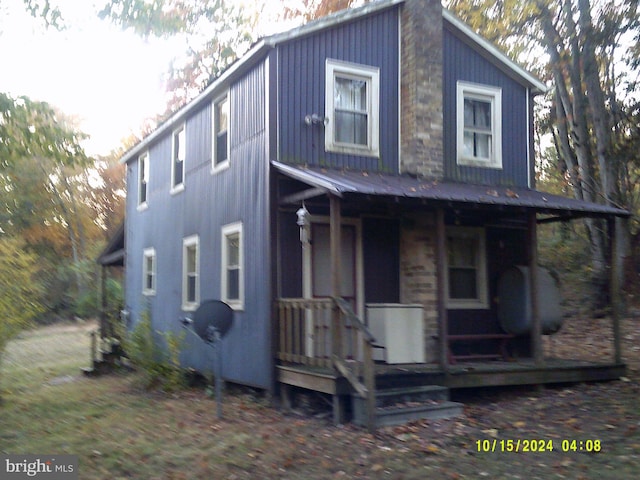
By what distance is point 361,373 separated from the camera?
1050cm

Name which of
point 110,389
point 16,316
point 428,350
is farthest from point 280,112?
point 110,389

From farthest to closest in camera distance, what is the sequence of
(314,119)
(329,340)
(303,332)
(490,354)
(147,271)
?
1. (147,271)
2. (490,354)
3. (314,119)
4. (303,332)
5. (329,340)

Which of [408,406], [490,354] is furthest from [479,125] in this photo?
[408,406]

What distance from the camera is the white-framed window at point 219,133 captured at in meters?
14.3

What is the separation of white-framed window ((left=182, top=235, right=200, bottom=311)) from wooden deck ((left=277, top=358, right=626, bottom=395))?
4740 millimetres

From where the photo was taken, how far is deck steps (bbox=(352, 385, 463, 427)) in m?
9.70

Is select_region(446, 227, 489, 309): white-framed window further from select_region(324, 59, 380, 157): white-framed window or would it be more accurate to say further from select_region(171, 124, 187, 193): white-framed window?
select_region(171, 124, 187, 193): white-framed window

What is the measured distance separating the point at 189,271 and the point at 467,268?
6.05 meters

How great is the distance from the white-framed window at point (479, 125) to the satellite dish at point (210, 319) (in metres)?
5.24

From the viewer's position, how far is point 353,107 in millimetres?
12812

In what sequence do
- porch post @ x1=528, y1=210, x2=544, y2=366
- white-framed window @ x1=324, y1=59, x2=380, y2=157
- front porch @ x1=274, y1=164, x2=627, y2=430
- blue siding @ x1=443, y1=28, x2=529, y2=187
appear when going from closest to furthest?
front porch @ x1=274, y1=164, x2=627, y2=430 < porch post @ x1=528, y1=210, x2=544, y2=366 < white-framed window @ x1=324, y1=59, x2=380, y2=157 < blue siding @ x1=443, y1=28, x2=529, y2=187

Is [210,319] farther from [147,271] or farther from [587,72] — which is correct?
[587,72]

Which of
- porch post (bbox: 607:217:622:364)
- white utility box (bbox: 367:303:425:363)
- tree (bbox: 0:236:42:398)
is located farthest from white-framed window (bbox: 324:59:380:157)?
tree (bbox: 0:236:42:398)

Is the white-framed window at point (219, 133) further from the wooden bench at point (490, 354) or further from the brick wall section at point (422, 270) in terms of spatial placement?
the wooden bench at point (490, 354)
